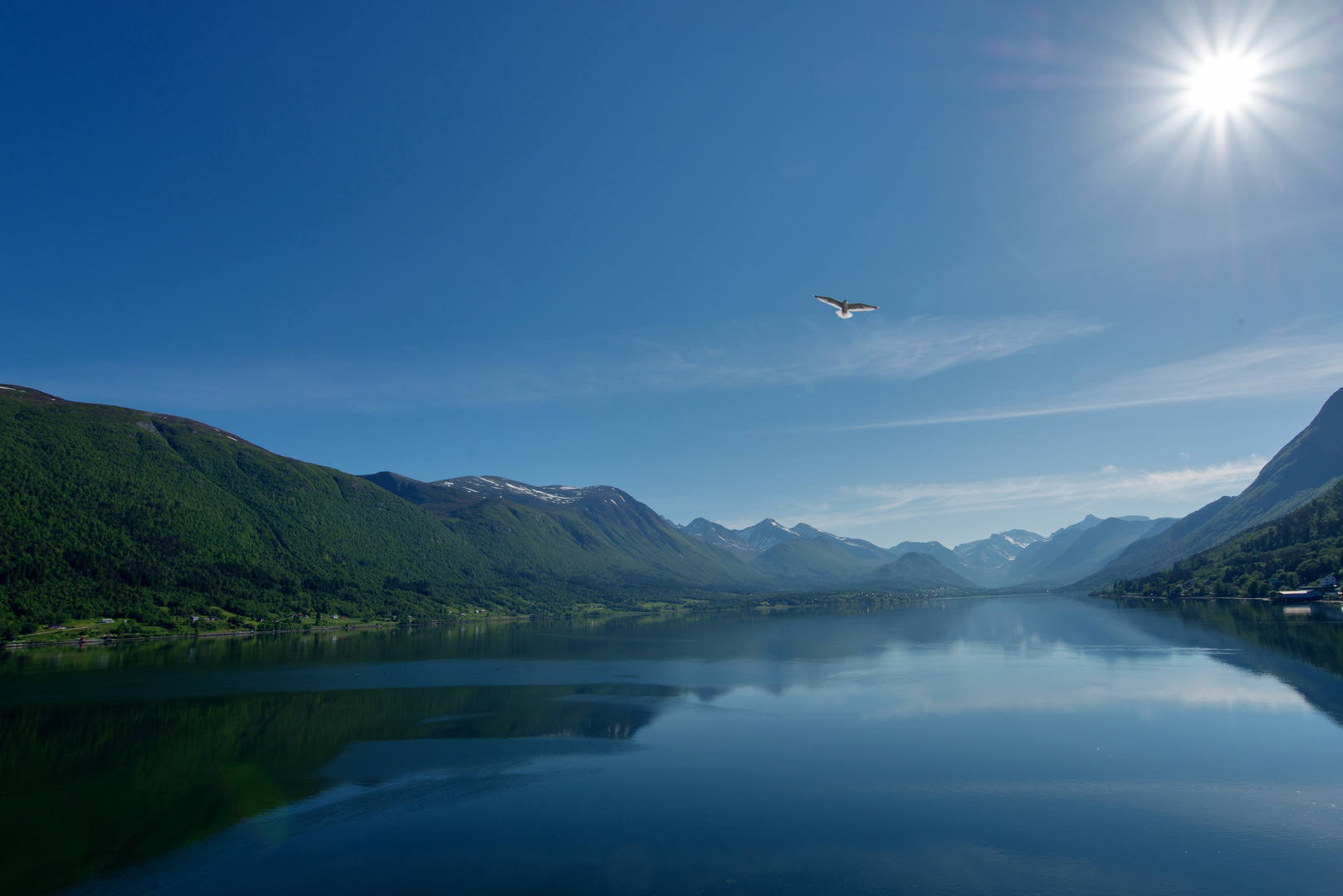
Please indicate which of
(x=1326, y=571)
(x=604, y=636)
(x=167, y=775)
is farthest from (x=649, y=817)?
(x=1326, y=571)

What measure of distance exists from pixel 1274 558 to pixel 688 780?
167 metres

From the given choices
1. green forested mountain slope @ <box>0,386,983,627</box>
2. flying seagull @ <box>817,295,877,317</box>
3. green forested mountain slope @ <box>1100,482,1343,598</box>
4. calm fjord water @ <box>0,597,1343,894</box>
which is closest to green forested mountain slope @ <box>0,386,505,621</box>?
green forested mountain slope @ <box>0,386,983,627</box>

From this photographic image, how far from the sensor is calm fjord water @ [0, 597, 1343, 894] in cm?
2066

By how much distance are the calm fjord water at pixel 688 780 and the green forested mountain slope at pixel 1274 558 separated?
68.6 metres

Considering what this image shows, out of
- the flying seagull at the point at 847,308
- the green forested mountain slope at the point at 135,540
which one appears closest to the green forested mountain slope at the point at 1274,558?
the flying seagull at the point at 847,308

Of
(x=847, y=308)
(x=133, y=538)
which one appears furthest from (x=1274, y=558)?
(x=133, y=538)

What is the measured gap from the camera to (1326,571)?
112 meters

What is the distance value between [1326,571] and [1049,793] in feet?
449

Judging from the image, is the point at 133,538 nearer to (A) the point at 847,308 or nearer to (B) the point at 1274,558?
(A) the point at 847,308

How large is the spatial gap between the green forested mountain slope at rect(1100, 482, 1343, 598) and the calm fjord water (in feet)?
225

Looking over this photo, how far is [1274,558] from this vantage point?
432 feet

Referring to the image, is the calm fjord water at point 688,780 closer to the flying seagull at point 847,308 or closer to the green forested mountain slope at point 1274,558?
the flying seagull at point 847,308

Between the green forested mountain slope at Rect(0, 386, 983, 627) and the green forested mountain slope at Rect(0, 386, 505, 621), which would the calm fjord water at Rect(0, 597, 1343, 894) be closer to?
the green forested mountain slope at Rect(0, 386, 983, 627)

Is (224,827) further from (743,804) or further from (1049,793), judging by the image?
(1049,793)
